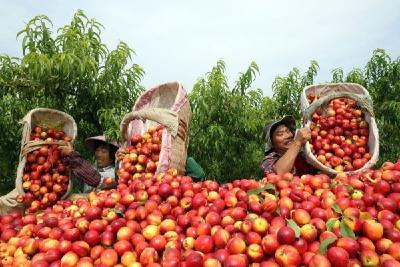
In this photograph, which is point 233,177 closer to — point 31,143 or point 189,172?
point 189,172

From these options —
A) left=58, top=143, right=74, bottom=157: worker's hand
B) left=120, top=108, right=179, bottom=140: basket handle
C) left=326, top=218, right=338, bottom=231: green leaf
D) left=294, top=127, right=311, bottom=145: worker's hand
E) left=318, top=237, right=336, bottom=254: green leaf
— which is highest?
left=120, top=108, right=179, bottom=140: basket handle

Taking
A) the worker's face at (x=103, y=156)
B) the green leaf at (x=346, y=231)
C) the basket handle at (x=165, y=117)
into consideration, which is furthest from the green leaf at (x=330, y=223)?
the worker's face at (x=103, y=156)

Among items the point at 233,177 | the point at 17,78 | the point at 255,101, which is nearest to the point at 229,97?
the point at 255,101

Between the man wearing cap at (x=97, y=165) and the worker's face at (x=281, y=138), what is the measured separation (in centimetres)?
170

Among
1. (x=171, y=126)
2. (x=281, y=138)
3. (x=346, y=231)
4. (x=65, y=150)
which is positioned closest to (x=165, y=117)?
(x=171, y=126)

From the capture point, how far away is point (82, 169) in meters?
3.96

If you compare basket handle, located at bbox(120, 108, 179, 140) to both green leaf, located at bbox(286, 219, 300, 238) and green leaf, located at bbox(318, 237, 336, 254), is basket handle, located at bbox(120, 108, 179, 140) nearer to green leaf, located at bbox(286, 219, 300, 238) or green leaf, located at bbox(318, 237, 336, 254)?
green leaf, located at bbox(286, 219, 300, 238)

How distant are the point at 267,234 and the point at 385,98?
23.0 ft

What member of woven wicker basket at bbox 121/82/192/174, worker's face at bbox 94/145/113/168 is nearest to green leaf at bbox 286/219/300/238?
woven wicker basket at bbox 121/82/192/174

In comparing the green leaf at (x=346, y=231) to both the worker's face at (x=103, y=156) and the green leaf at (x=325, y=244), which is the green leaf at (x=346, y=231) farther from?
the worker's face at (x=103, y=156)

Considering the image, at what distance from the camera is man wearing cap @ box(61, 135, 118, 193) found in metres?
3.97

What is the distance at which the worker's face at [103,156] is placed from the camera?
173 inches

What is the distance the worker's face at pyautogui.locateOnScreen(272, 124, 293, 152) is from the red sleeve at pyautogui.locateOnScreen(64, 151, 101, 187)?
73.9 inches

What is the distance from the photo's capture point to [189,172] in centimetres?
381
